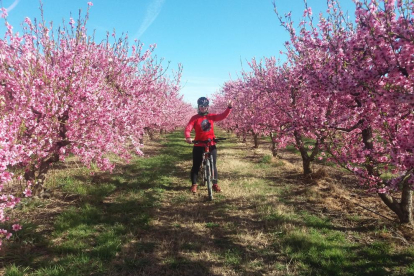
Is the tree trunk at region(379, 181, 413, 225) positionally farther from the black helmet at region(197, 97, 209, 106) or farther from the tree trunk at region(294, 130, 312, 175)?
the black helmet at region(197, 97, 209, 106)

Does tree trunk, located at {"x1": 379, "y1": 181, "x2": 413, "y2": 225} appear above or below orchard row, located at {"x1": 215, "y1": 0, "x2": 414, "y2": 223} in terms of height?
below

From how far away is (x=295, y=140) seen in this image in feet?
29.9

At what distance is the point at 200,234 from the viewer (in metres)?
4.74

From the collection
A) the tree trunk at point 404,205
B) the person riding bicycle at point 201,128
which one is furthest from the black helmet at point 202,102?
the tree trunk at point 404,205

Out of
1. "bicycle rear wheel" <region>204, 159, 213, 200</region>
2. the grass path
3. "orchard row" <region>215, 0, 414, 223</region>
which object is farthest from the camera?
"bicycle rear wheel" <region>204, 159, 213, 200</region>

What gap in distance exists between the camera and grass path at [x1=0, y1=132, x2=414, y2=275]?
3.64 metres

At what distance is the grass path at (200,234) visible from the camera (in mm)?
3643

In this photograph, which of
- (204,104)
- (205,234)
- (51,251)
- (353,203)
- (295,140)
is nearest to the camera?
(51,251)

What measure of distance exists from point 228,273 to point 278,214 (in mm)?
2448

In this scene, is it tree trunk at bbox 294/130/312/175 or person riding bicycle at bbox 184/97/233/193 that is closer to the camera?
person riding bicycle at bbox 184/97/233/193

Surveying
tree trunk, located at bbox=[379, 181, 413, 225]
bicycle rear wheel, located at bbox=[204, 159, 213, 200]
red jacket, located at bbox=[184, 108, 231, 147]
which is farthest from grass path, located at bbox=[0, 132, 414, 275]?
red jacket, located at bbox=[184, 108, 231, 147]

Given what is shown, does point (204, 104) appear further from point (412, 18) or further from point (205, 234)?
point (412, 18)

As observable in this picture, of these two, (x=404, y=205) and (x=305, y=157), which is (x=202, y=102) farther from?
(x=404, y=205)

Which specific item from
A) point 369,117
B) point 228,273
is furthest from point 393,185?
point 228,273
